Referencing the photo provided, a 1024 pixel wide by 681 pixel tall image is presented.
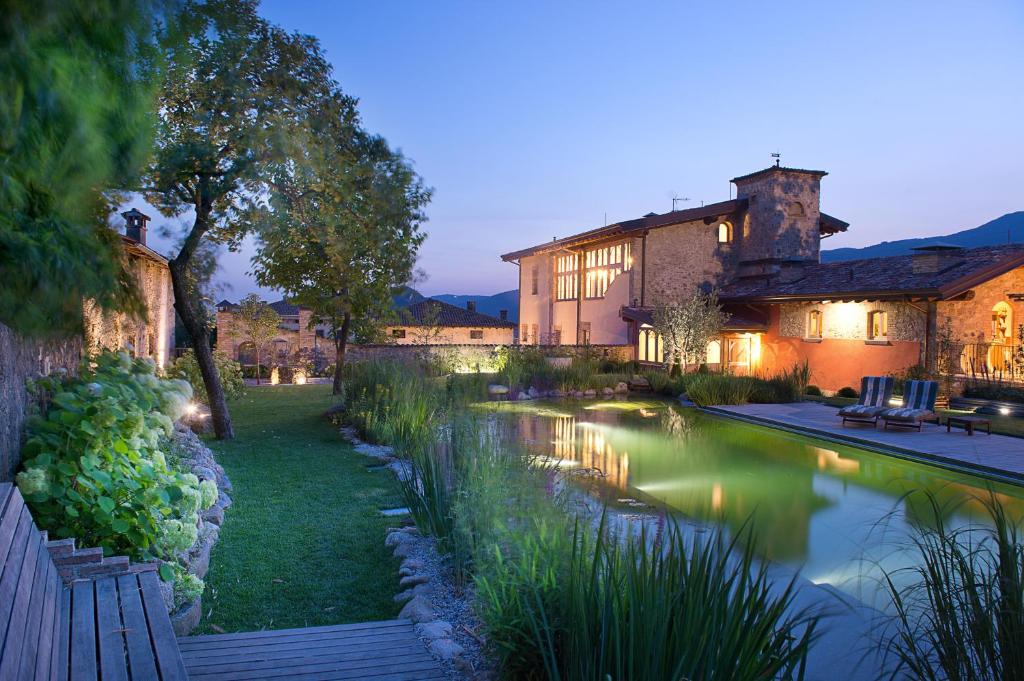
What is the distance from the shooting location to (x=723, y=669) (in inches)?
89.2

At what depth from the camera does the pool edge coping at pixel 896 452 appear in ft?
26.0

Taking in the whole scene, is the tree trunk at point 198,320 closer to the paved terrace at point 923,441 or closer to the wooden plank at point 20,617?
the wooden plank at point 20,617

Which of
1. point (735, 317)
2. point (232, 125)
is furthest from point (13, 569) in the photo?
point (735, 317)

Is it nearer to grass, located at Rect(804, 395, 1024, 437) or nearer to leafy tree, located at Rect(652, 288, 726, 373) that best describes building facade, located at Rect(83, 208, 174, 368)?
leafy tree, located at Rect(652, 288, 726, 373)

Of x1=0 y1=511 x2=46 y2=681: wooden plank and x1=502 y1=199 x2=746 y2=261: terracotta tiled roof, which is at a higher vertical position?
x1=502 y1=199 x2=746 y2=261: terracotta tiled roof

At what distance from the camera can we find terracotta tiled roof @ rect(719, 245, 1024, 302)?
14703 millimetres

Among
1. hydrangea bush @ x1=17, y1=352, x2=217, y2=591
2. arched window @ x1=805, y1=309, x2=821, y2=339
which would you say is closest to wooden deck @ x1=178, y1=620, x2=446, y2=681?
hydrangea bush @ x1=17, y1=352, x2=217, y2=591

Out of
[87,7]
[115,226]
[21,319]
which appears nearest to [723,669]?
[21,319]

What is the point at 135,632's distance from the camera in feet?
8.69

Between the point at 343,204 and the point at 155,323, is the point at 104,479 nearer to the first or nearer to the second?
the point at 343,204

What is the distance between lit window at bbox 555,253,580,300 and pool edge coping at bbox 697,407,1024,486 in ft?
46.0

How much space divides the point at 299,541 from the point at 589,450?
17.8 feet

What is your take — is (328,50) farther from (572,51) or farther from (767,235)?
(767,235)

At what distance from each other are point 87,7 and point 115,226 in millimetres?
2176
